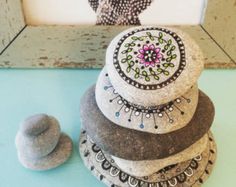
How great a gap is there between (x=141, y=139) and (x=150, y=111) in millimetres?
39

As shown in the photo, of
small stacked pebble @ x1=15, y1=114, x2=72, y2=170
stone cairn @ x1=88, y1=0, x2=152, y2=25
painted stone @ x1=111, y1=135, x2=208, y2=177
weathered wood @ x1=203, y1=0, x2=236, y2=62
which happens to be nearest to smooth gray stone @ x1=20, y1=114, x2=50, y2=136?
small stacked pebble @ x1=15, y1=114, x2=72, y2=170

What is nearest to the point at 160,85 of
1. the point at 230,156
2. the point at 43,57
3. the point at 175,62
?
the point at 175,62

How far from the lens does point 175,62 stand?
0.47m

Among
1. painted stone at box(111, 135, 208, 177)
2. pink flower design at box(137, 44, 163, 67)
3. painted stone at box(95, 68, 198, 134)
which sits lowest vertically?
painted stone at box(111, 135, 208, 177)

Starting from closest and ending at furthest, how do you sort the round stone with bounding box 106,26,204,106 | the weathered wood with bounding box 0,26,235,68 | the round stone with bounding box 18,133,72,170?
1. the round stone with bounding box 106,26,204,106
2. the round stone with bounding box 18,133,72,170
3. the weathered wood with bounding box 0,26,235,68

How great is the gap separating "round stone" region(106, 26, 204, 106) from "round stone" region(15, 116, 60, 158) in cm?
13

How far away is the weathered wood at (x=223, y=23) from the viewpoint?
64 cm

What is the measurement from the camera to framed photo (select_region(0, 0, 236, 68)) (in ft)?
2.15

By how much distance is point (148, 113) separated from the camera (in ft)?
1.61

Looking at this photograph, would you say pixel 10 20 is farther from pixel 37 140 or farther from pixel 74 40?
pixel 37 140

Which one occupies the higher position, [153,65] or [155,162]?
[153,65]

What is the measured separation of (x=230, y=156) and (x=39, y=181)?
29 cm

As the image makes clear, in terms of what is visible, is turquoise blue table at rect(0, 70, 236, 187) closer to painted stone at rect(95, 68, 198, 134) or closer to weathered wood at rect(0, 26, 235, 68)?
weathered wood at rect(0, 26, 235, 68)

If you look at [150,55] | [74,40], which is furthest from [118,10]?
[150,55]
